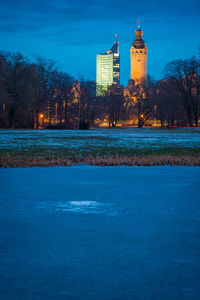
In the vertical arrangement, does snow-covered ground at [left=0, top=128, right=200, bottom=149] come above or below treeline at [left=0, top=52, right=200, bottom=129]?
below

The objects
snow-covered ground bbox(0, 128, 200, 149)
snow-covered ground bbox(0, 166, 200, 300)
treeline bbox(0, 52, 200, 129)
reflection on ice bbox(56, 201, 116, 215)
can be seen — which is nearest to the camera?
snow-covered ground bbox(0, 166, 200, 300)

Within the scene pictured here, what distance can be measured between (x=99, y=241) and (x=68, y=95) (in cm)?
9460

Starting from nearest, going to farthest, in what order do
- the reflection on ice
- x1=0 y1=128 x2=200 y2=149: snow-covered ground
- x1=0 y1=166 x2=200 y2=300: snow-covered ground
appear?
x1=0 y1=166 x2=200 y2=300: snow-covered ground < the reflection on ice < x1=0 y1=128 x2=200 y2=149: snow-covered ground

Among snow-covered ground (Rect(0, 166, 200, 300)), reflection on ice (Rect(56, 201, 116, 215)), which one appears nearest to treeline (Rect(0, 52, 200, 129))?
snow-covered ground (Rect(0, 166, 200, 300))

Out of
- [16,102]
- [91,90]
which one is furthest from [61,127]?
[91,90]

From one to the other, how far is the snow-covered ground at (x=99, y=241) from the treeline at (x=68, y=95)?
195 ft

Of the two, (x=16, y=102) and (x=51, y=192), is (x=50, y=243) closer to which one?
(x=51, y=192)

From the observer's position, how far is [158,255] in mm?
5090

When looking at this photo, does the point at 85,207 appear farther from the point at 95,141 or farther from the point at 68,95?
the point at 68,95

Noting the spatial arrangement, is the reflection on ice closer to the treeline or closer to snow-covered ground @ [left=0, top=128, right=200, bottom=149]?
snow-covered ground @ [left=0, top=128, right=200, bottom=149]

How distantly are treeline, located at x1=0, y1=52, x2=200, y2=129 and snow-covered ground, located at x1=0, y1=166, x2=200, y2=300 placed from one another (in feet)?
195

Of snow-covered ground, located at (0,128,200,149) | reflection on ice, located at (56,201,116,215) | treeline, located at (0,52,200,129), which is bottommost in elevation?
reflection on ice, located at (56,201,116,215)

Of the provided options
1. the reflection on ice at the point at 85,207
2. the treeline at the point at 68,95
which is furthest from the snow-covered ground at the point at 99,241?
the treeline at the point at 68,95

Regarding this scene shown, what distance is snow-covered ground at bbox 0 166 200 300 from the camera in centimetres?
411
